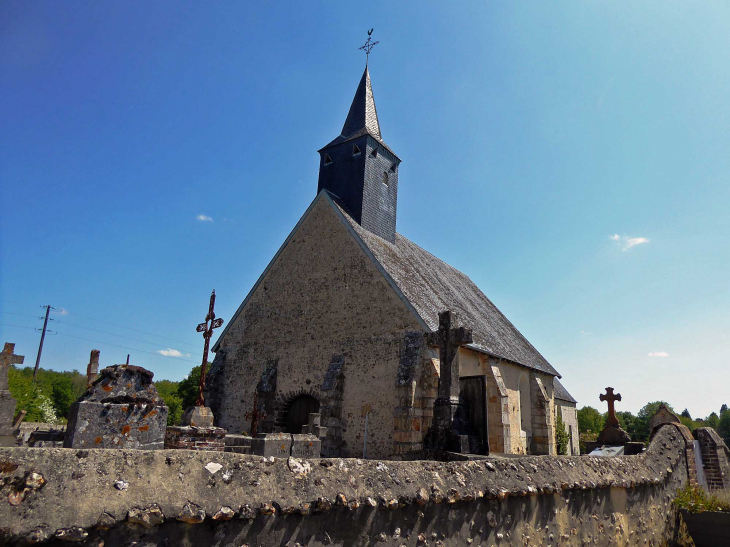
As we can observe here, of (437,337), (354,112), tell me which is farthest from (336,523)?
(354,112)

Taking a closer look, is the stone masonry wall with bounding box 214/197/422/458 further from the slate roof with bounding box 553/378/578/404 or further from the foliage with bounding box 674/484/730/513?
the slate roof with bounding box 553/378/578/404

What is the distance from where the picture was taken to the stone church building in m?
12.2

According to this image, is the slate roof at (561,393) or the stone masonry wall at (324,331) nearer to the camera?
the stone masonry wall at (324,331)

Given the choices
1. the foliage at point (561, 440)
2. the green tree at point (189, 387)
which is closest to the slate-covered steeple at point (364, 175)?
the foliage at point (561, 440)

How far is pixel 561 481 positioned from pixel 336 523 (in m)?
2.21

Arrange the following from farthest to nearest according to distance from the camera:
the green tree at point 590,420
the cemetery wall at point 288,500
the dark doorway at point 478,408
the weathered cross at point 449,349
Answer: the green tree at point 590,420 < the weathered cross at point 449,349 < the dark doorway at point 478,408 < the cemetery wall at point 288,500

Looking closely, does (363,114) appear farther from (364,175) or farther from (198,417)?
(198,417)

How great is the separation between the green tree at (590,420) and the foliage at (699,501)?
188ft

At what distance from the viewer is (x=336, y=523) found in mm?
2373

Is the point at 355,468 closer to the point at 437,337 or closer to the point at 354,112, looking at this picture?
the point at 437,337

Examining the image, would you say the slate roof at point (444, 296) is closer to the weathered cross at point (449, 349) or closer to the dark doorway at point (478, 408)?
the weathered cross at point (449, 349)

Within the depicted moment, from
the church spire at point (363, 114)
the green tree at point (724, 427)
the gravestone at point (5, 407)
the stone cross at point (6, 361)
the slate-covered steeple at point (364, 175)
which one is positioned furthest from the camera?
the green tree at point (724, 427)

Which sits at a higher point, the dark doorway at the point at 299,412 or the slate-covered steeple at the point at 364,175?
the slate-covered steeple at the point at 364,175

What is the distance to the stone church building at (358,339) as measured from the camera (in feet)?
40.1
